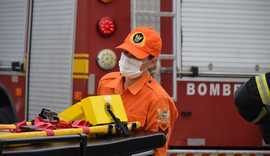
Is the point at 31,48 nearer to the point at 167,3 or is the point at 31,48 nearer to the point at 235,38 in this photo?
the point at 167,3

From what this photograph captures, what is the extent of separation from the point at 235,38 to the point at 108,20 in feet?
5.14

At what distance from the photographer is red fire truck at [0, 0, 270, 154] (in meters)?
3.19

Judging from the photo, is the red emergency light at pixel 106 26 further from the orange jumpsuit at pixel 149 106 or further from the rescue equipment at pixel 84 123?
the rescue equipment at pixel 84 123

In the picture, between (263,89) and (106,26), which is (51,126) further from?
(106,26)

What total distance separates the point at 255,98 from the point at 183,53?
70.0 inches

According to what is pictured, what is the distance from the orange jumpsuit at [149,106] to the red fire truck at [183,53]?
3.19ft

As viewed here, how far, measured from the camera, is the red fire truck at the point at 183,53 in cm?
319

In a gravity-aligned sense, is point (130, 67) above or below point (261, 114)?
above

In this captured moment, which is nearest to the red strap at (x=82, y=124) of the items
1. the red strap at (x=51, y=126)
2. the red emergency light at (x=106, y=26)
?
the red strap at (x=51, y=126)

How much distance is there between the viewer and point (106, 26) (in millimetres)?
3127

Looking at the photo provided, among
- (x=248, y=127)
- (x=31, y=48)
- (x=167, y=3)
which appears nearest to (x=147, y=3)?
(x=167, y=3)

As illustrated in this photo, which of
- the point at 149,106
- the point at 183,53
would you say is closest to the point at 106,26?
the point at 183,53

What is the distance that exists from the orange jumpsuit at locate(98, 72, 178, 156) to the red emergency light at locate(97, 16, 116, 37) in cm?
99

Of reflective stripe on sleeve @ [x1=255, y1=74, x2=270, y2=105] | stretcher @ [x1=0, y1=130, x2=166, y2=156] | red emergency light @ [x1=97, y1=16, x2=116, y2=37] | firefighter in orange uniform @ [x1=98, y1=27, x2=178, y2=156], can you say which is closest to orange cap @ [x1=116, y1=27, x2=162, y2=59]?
firefighter in orange uniform @ [x1=98, y1=27, x2=178, y2=156]
